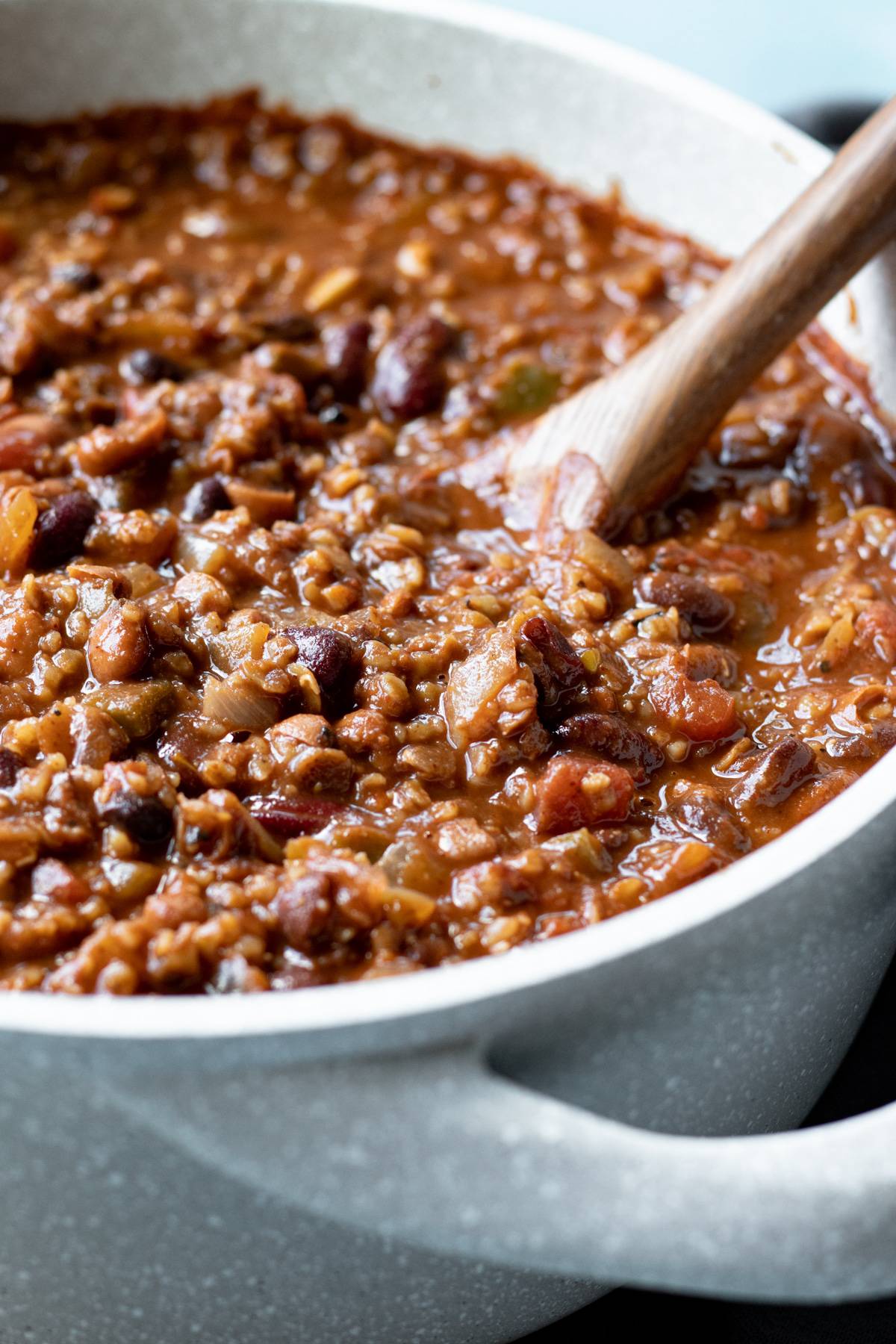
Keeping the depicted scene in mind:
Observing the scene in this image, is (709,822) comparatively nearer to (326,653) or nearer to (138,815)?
(326,653)

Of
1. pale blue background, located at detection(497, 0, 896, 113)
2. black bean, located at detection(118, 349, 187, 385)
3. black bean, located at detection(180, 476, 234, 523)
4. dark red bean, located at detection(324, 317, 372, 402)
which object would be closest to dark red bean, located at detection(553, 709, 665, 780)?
black bean, located at detection(180, 476, 234, 523)

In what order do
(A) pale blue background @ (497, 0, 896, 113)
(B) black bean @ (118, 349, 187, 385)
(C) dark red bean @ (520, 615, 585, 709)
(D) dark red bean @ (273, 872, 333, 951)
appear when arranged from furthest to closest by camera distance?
(A) pale blue background @ (497, 0, 896, 113) < (B) black bean @ (118, 349, 187, 385) < (C) dark red bean @ (520, 615, 585, 709) < (D) dark red bean @ (273, 872, 333, 951)

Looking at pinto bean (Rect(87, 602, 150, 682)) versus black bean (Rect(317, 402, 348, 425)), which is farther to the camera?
black bean (Rect(317, 402, 348, 425))

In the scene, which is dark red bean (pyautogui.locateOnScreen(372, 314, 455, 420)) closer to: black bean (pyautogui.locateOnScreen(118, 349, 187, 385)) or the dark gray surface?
black bean (pyautogui.locateOnScreen(118, 349, 187, 385))

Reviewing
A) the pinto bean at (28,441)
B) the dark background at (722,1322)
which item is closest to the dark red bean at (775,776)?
the dark background at (722,1322)

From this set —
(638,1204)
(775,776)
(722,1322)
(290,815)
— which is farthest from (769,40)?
(638,1204)

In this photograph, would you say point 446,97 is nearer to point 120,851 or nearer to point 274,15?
point 274,15

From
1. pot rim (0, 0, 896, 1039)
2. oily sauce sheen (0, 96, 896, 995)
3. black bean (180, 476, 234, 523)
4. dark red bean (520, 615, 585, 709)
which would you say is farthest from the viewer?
black bean (180, 476, 234, 523)
